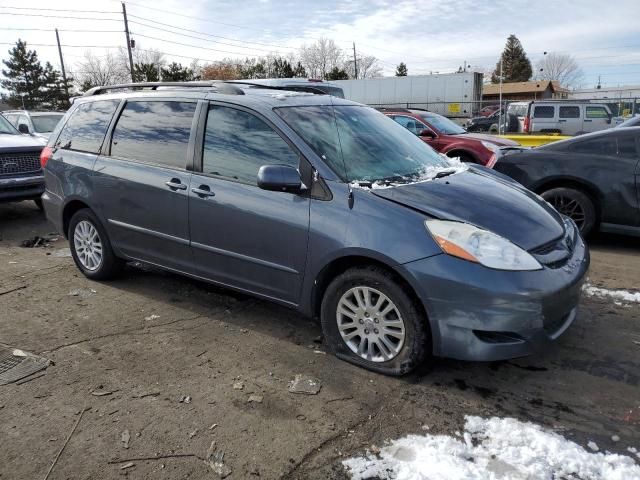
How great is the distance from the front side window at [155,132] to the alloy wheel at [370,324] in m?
1.79

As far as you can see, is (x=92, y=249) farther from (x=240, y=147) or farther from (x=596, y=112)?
(x=596, y=112)

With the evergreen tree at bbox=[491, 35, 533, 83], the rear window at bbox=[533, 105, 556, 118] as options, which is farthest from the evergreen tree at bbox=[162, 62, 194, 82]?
the evergreen tree at bbox=[491, 35, 533, 83]

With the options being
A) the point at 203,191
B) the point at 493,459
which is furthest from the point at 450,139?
the point at 493,459

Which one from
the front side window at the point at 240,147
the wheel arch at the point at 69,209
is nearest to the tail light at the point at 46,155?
the wheel arch at the point at 69,209

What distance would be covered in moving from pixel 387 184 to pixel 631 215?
377 centimetres

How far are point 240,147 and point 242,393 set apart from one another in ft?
5.75

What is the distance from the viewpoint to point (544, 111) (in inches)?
796

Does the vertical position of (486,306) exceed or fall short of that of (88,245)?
it exceeds it

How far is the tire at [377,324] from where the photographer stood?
10.3 feet

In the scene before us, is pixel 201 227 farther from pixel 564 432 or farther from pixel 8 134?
pixel 8 134

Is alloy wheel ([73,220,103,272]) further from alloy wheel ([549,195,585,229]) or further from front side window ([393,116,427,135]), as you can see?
front side window ([393,116,427,135])

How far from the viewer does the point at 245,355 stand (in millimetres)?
3678

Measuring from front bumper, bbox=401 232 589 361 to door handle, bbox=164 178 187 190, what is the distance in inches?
76.1

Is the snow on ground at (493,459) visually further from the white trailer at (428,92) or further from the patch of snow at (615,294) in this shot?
the white trailer at (428,92)
